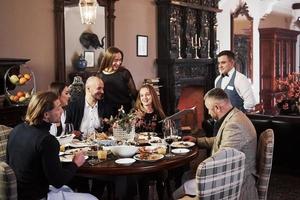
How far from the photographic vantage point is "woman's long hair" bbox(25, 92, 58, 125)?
7.90 ft

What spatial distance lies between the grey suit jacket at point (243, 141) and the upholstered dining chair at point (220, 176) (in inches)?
14.0

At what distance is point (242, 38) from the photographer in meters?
9.34

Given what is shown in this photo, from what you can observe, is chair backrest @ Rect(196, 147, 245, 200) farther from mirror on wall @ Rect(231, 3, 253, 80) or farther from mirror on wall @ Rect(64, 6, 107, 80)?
mirror on wall @ Rect(231, 3, 253, 80)

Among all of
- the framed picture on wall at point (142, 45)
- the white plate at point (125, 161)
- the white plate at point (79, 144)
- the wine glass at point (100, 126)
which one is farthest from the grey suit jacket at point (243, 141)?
the framed picture on wall at point (142, 45)

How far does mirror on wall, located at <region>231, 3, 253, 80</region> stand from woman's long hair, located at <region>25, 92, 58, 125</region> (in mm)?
6979

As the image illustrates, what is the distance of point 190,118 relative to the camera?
7727 mm

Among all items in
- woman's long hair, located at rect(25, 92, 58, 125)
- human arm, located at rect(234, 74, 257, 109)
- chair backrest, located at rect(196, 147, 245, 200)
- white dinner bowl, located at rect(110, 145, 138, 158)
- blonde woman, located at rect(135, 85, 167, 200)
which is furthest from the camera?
human arm, located at rect(234, 74, 257, 109)

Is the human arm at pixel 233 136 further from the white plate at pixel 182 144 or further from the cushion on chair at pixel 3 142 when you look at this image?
the cushion on chair at pixel 3 142

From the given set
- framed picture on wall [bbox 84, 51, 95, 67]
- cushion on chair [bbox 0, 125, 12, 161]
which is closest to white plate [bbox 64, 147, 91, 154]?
cushion on chair [bbox 0, 125, 12, 161]

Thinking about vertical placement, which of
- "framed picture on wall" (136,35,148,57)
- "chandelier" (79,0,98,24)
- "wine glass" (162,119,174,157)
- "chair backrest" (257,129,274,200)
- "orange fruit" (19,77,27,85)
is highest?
"chandelier" (79,0,98,24)

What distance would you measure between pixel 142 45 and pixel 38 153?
4424mm

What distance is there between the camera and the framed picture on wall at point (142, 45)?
21.2 ft

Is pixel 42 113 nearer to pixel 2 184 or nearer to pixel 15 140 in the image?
pixel 15 140

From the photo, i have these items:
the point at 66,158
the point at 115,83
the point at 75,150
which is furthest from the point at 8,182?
the point at 115,83
